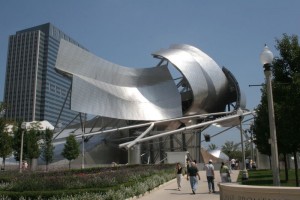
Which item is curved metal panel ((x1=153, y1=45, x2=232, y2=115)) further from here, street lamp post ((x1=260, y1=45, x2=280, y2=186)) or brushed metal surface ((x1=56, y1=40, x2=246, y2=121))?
street lamp post ((x1=260, y1=45, x2=280, y2=186))

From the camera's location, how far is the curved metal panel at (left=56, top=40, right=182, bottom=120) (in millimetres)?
48594

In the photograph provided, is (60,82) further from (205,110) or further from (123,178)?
(123,178)

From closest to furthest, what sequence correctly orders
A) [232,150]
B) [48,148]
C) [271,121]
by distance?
[271,121], [48,148], [232,150]

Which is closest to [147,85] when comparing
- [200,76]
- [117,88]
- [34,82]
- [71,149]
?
[117,88]

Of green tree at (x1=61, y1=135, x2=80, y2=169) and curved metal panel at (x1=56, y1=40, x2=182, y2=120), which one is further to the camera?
curved metal panel at (x1=56, y1=40, x2=182, y2=120)

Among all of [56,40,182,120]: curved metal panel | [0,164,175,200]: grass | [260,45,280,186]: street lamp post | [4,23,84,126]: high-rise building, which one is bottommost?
[0,164,175,200]: grass

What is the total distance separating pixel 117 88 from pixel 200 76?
12.9 metres

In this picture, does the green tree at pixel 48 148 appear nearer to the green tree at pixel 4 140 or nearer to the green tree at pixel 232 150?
the green tree at pixel 4 140

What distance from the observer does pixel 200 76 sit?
188 feet

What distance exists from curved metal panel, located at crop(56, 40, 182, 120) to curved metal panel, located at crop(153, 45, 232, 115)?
9.76 ft

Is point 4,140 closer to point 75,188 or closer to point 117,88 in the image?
point 75,188

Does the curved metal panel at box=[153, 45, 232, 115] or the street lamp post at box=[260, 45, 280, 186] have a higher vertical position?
the curved metal panel at box=[153, 45, 232, 115]

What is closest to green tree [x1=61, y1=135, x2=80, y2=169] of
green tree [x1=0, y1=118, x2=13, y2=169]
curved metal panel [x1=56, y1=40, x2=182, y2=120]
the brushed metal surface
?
curved metal panel [x1=56, y1=40, x2=182, y2=120]

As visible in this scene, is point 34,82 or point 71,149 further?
point 34,82
